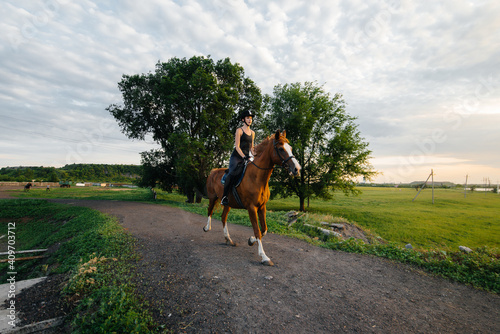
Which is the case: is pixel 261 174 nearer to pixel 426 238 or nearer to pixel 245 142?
pixel 245 142

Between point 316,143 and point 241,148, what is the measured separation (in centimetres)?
1722

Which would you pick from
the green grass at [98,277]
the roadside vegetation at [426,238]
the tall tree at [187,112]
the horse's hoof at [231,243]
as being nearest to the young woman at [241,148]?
the horse's hoof at [231,243]

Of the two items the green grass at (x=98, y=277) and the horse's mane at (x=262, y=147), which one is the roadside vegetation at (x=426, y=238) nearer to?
the horse's mane at (x=262, y=147)

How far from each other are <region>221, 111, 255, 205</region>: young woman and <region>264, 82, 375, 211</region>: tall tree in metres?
13.3

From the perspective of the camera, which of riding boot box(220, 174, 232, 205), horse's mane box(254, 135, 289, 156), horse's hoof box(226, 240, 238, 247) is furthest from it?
horse's hoof box(226, 240, 238, 247)

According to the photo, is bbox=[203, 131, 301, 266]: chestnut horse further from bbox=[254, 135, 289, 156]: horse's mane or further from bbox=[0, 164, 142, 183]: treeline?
bbox=[0, 164, 142, 183]: treeline

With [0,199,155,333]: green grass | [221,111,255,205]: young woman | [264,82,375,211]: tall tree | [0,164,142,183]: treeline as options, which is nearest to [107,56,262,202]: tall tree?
[264,82,375,211]: tall tree

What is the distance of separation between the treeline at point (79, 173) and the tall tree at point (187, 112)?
116ft

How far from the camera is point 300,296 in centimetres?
344

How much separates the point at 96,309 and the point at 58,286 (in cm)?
171

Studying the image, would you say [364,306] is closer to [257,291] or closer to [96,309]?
[257,291]

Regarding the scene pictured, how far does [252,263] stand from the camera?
4.72 metres

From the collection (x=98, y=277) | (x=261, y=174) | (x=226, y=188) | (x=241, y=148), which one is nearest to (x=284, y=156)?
(x=261, y=174)

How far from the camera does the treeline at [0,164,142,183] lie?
51269 millimetres
